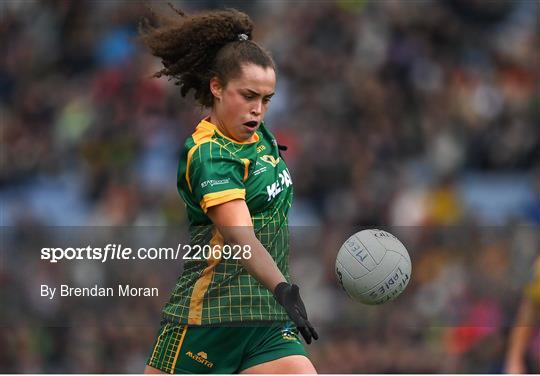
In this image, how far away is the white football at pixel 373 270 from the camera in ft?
14.2

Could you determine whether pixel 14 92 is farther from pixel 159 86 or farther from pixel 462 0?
pixel 462 0

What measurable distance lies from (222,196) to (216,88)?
1.69 ft

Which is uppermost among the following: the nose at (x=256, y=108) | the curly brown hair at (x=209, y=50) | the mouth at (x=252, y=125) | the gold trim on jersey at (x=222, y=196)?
the curly brown hair at (x=209, y=50)

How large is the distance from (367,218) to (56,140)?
10.2 feet

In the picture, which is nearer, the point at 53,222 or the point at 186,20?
the point at 186,20

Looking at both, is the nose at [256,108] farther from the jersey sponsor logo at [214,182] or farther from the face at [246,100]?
the jersey sponsor logo at [214,182]

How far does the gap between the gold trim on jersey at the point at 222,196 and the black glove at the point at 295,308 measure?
40cm

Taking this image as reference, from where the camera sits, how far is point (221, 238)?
13.3ft

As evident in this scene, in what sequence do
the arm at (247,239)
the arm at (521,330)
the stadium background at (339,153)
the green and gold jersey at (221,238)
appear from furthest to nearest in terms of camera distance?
the stadium background at (339,153)
the arm at (521,330)
the green and gold jersey at (221,238)
the arm at (247,239)

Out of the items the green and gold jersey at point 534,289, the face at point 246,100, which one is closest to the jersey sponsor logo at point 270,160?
the face at point 246,100

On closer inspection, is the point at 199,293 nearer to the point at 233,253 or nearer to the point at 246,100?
the point at 233,253

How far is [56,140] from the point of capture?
979cm

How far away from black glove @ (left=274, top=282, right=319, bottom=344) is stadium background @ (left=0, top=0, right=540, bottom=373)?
3975 mm

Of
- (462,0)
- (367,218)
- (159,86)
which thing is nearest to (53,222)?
(159,86)
